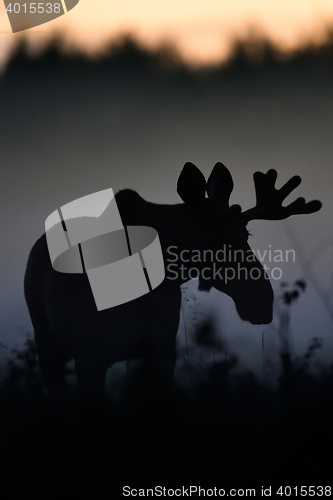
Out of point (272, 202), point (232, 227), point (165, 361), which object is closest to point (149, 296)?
point (165, 361)

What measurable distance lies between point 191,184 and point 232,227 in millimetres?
197

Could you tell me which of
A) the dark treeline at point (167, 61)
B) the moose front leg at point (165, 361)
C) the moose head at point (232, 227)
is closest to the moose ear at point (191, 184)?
the moose head at point (232, 227)

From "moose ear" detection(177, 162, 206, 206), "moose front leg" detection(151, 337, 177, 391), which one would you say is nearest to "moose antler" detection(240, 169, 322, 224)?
"moose ear" detection(177, 162, 206, 206)

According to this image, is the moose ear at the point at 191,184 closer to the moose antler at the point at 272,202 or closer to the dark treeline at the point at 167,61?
the moose antler at the point at 272,202

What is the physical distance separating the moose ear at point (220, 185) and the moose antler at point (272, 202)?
77mm

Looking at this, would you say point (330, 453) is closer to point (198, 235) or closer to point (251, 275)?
point (251, 275)

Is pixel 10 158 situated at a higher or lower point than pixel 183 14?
lower

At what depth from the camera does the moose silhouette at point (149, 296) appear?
4.73ft

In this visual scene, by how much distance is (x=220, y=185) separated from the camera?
146 cm

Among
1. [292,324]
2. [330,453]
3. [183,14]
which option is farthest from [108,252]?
[330,453]

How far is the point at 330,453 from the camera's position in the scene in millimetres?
1471

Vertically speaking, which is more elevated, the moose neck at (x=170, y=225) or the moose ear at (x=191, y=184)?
the moose ear at (x=191, y=184)

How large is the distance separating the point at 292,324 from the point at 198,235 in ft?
1.39

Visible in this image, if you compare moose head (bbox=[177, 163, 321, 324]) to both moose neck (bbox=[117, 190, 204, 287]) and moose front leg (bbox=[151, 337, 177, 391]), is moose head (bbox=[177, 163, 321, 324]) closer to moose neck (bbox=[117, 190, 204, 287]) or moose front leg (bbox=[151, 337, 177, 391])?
moose neck (bbox=[117, 190, 204, 287])
